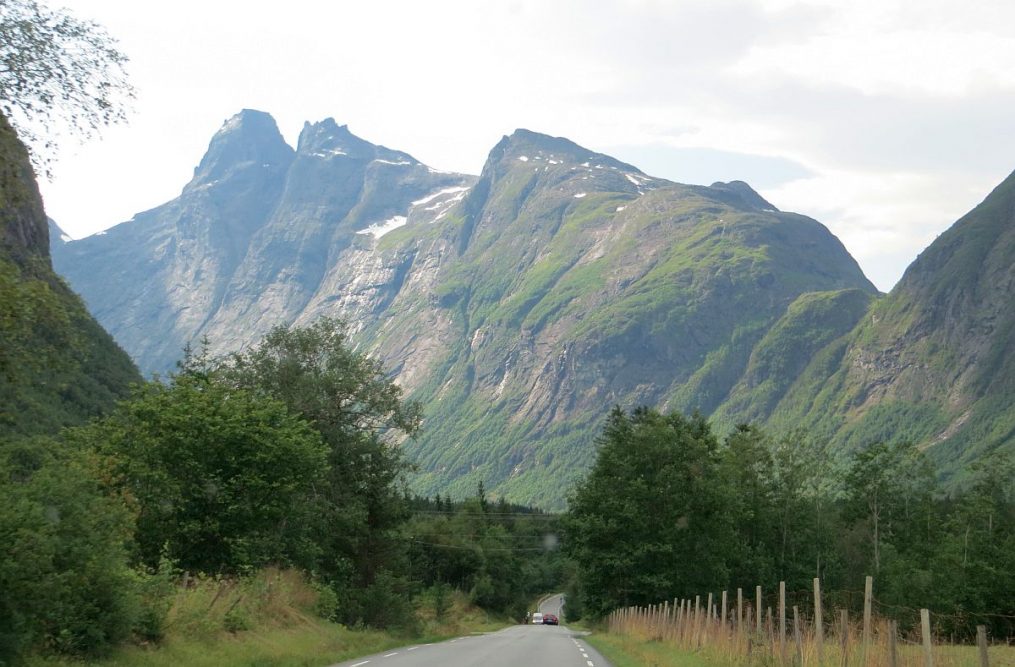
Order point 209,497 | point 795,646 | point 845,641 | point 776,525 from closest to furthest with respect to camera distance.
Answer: point 845,641
point 795,646
point 209,497
point 776,525

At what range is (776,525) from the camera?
8975 centimetres

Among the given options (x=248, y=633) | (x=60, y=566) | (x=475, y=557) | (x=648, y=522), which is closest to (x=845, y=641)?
(x=60, y=566)

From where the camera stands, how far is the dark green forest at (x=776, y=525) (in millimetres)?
63594

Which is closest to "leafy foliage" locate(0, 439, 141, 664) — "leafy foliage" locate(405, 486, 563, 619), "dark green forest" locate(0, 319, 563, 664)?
"dark green forest" locate(0, 319, 563, 664)

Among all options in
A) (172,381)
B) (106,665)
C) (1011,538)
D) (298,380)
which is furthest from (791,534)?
(106,665)

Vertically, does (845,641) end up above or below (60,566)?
below

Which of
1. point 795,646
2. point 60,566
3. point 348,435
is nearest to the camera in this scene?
point 60,566

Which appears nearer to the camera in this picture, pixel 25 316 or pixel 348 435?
pixel 25 316

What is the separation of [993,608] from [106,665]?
5963 cm

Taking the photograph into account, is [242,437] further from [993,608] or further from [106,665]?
[993,608]

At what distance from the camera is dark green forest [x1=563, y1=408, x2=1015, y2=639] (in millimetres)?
63594

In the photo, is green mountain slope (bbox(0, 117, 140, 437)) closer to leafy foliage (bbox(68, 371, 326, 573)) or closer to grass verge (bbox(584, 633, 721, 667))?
leafy foliage (bbox(68, 371, 326, 573))

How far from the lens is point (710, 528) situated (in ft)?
215

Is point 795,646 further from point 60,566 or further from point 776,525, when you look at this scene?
point 776,525
